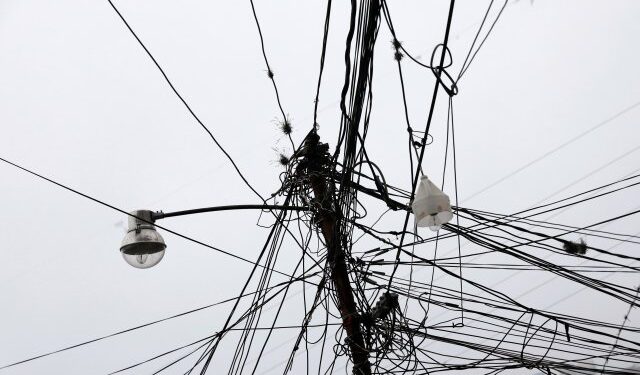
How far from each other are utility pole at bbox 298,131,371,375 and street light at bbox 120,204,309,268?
2.72ft

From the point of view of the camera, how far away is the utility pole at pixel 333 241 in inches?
150

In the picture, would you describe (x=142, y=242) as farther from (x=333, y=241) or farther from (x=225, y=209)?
(x=333, y=241)

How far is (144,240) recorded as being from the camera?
365cm

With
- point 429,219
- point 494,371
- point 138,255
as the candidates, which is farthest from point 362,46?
point 494,371

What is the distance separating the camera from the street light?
144 inches

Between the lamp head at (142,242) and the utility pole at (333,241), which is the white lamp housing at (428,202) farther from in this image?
the lamp head at (142,242)

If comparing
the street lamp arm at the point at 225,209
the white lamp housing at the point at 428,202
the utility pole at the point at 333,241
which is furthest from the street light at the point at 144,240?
the white lamp housing at the point at 428,202

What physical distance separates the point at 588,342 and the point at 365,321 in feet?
5.29

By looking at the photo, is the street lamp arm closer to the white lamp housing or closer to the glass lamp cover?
the glass lamp cover

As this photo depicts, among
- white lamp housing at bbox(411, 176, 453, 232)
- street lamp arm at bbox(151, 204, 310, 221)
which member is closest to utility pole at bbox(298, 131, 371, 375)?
street lamp arm at bbox(151, 204, 310, 221)

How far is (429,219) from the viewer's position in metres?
3.10

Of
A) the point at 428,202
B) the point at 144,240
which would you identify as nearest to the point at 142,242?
the point at 144,240

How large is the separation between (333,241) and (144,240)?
1347mm

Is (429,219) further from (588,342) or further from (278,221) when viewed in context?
(588,342)
